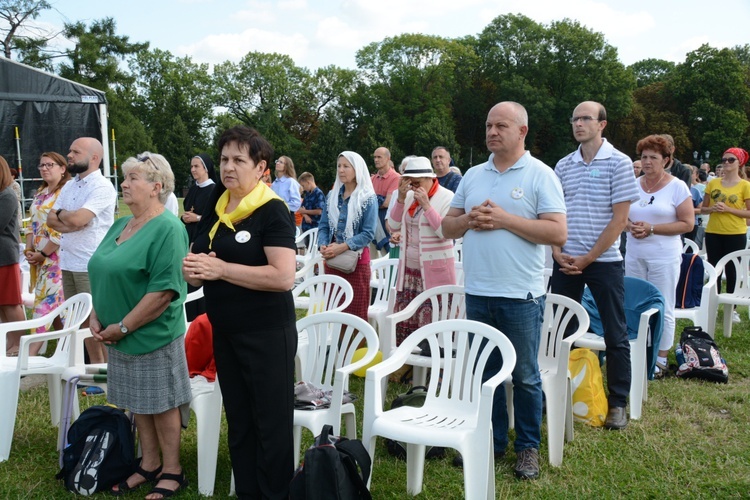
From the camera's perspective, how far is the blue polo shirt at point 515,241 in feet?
10.3

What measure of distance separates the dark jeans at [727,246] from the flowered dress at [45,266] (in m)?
6.28

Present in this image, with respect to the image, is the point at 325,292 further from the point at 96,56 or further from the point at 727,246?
the point at 96,56

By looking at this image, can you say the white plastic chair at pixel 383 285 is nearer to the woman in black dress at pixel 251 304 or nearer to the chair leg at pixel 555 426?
the chair leg at pixel 555 426

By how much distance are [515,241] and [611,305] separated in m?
1.12

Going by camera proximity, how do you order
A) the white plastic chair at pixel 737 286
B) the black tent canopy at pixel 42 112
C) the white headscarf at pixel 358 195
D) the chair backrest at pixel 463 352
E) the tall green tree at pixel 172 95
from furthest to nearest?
the tall green tree at pixel 172 95
the black tent canopy at pixel 42 112
the white plastic chair at pixel 737 286
the white headscarf at pixel 358 195
the chair backrest at pixel 463 352

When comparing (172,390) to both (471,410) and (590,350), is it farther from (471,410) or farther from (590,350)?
(590,350)

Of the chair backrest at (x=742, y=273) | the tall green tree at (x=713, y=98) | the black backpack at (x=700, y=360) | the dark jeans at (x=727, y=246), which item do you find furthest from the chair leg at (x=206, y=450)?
the tall green tree at (x=713, y=98)

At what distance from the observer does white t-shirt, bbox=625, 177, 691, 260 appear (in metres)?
4.86

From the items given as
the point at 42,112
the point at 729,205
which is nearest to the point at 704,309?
the point at 729,205

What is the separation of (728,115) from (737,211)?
43.7 m

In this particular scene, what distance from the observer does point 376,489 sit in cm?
324

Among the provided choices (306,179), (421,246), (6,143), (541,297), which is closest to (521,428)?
(541,297)

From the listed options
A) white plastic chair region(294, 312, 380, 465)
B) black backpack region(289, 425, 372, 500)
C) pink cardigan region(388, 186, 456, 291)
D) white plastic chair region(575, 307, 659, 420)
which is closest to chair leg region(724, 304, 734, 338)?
white plastic chair region(575, 307, 659, 420)

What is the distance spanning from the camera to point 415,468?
125 inches
